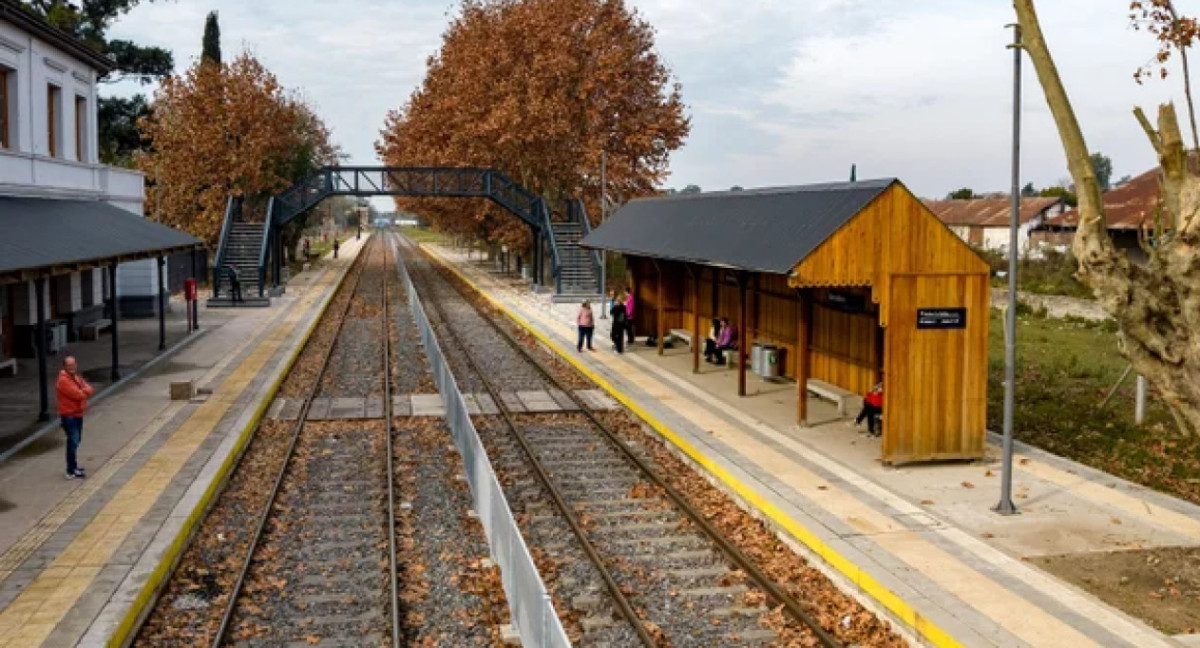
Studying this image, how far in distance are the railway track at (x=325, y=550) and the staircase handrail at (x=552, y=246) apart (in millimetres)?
25390

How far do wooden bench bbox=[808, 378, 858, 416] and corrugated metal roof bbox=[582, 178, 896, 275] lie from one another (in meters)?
2.92

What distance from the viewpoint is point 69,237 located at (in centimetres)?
2009

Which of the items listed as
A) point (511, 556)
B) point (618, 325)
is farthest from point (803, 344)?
point (618, 325)

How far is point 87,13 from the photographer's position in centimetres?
5450

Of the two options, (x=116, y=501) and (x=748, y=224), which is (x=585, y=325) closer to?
(x=748, y=224)

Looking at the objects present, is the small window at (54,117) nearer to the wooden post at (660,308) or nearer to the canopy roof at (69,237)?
the canopy roof at (69,237)

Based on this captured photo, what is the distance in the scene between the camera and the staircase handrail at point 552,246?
45.5 meters

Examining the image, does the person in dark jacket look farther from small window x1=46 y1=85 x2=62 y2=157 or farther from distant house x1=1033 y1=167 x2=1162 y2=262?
distant house x1=1033 y1=167 x2=1162 y2=262

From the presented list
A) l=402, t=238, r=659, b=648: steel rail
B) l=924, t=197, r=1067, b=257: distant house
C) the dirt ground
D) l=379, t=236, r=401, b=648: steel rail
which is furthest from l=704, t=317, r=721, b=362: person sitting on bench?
l=924, t=197, r=1067, b=257: distant house

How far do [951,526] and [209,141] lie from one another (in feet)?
163

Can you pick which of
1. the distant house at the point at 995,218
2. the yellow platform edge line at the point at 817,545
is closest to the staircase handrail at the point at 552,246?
the yellow platform edge line at the point at 817,545

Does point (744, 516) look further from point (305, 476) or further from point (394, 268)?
point (394, 268)

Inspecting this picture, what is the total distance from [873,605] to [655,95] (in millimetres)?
43482

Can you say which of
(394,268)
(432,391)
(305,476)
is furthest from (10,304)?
(394,268)
